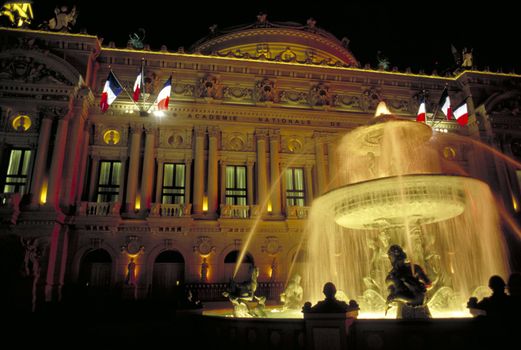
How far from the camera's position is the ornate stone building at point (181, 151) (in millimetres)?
18734

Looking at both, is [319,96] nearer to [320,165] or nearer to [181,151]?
[320,165]

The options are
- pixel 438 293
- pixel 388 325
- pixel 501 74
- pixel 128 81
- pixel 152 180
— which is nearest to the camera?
pixel 388 325

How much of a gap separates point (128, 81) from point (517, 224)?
25.8 metres

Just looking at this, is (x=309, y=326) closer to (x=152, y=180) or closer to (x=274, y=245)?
(x=274, y=245)

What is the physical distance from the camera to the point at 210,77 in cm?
2317

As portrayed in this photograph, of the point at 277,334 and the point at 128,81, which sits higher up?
the point at 128,81

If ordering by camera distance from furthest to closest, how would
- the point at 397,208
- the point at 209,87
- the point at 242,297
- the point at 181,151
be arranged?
the point at 209,87
the point at 181,151
the point at 242,297
the point at 397,208

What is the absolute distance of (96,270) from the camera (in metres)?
18.8

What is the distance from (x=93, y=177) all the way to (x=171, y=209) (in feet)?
16.0

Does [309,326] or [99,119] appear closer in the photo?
[309,326]

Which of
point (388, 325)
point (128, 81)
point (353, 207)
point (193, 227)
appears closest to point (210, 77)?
point (128, 81)

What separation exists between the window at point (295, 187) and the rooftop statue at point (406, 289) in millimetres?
14719

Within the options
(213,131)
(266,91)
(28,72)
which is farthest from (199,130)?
(28,72)

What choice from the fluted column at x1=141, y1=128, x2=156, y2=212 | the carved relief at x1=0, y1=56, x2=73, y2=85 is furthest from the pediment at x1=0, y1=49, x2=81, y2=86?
the fluted column at x1=141, y1=128, x2=156, y2=212
